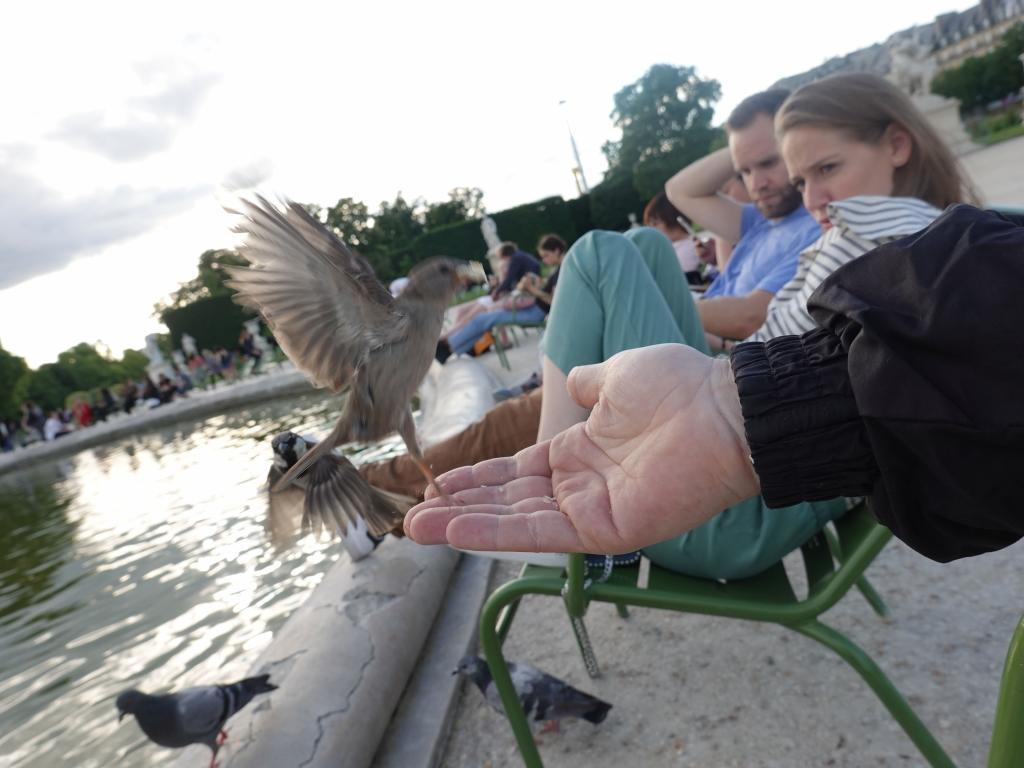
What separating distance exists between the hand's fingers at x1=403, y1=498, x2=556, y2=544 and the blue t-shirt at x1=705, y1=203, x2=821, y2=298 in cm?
235

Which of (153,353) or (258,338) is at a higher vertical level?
(153,353)

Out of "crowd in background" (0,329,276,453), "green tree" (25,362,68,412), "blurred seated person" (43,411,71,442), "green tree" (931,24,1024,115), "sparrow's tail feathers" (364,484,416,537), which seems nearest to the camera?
"sparrow's tail feathers" (364,484,416,537)

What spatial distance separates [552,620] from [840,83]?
2678mm

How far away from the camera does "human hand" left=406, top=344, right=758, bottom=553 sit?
1426 millimetres

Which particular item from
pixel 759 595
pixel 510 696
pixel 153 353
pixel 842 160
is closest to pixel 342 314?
pixel 510 696

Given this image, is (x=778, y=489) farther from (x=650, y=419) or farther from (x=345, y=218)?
(x=345, y=218)

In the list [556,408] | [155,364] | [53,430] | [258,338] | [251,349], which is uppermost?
[155,364]

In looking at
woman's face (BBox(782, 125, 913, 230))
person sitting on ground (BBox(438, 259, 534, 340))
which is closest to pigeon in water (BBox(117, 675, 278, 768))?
woman's face (BBox(782, 125, 913, 230))

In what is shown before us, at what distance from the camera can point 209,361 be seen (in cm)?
3162

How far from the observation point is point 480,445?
3.70 metres

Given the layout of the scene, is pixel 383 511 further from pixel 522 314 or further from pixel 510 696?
pixel 522 314

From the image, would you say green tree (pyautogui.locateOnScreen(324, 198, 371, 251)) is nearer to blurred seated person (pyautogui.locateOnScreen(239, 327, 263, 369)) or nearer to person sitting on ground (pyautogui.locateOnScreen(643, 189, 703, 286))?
blurred seated person (pyautogui.locateOnScreen(239, 327, 263, 369))

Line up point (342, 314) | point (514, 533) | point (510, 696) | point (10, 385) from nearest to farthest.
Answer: point (514, 533), point (510, 696), point (342, 314), point (10, 385)

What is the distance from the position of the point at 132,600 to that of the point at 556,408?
17.4 feet
